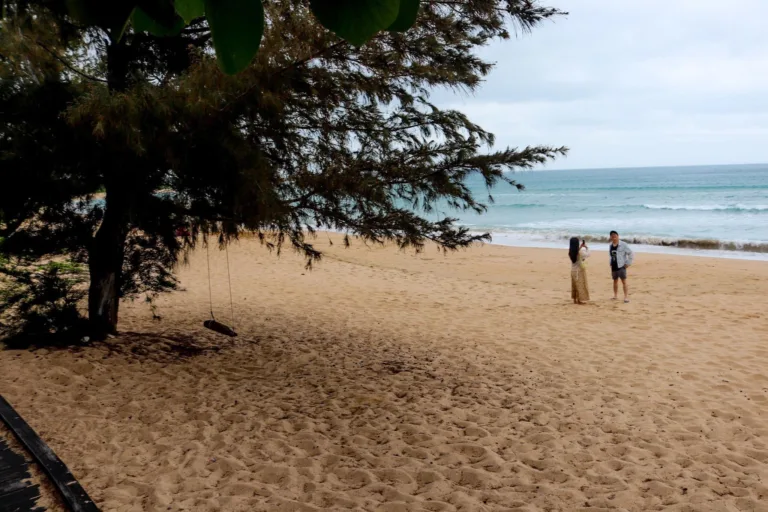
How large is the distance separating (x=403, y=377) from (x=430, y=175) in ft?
7.44

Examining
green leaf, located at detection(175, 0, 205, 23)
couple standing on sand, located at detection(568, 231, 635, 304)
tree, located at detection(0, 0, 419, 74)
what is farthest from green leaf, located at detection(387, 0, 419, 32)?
couple standing on sand, located at detection(568, 231, 635, 304)

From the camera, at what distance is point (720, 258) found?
20688 millimetres

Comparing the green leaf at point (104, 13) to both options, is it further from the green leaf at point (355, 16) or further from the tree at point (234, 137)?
the tree at point (234, 137)

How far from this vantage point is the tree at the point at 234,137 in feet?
14.9

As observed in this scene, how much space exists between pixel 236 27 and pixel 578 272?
1196cm

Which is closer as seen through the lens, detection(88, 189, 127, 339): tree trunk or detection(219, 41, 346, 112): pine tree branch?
detection(219, 41, 346, 112): pine tree branch

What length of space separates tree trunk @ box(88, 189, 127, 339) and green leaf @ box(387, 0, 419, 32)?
584 cm

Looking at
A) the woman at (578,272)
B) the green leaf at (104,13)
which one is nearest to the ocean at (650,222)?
the woman at (578,272)

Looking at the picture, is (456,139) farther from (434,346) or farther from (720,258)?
(720,258)

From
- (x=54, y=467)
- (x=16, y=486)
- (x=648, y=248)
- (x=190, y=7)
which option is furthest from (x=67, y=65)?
(x=648, y=248)

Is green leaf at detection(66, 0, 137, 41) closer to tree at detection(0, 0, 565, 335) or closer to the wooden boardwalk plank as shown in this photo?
the wooden boardwalk plank

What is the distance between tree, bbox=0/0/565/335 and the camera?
4.55 metres

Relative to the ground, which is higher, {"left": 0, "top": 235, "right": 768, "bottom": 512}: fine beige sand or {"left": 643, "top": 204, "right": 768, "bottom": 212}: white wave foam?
{"left": 643, "top": 204, "right": 768, "bottom": 212}: white wave foam

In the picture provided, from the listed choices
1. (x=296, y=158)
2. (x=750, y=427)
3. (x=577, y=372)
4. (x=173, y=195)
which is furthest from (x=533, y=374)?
(x=173, y=195)
